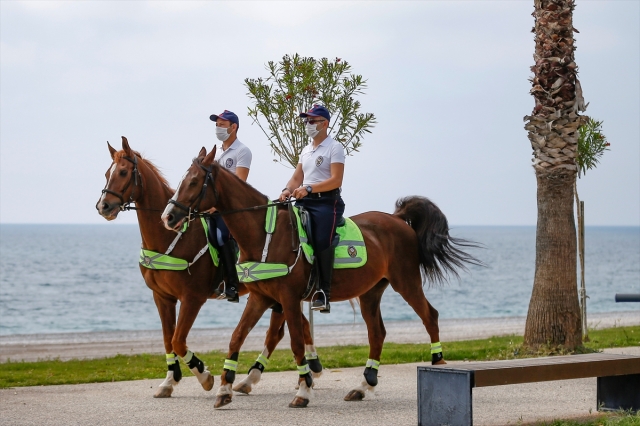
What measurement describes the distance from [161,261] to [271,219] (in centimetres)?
137

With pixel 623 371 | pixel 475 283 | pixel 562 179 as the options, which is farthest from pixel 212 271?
pixel 475 283

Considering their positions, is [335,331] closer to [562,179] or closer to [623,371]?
[562,179]

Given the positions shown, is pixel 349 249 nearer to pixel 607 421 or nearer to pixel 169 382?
pixel 169 382

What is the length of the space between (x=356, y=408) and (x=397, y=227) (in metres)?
2.52

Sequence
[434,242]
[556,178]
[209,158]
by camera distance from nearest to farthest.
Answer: [209,158] → [434,242] → [556,178]

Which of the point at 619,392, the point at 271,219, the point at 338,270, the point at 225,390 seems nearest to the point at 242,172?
the point at 271,219

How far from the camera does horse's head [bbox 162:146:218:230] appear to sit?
8711mm

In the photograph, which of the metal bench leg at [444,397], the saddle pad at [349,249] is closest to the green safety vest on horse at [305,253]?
the saddle pad at [349,249]

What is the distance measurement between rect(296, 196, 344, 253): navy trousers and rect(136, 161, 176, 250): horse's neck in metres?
1.52

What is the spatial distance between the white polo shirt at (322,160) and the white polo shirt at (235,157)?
0.94 meters

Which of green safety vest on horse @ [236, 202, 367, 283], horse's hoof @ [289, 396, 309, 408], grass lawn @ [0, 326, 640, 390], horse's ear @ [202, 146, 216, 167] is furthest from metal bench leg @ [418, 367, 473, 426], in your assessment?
grass lawn @ [0, 326, 640, 390]

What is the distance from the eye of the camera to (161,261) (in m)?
9.74

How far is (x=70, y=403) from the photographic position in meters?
9.55

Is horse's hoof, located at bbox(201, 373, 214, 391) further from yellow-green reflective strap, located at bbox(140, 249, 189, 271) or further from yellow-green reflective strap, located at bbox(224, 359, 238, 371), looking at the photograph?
yellow-green reflective strap, located at bbox(140, 249, 189, 271)
